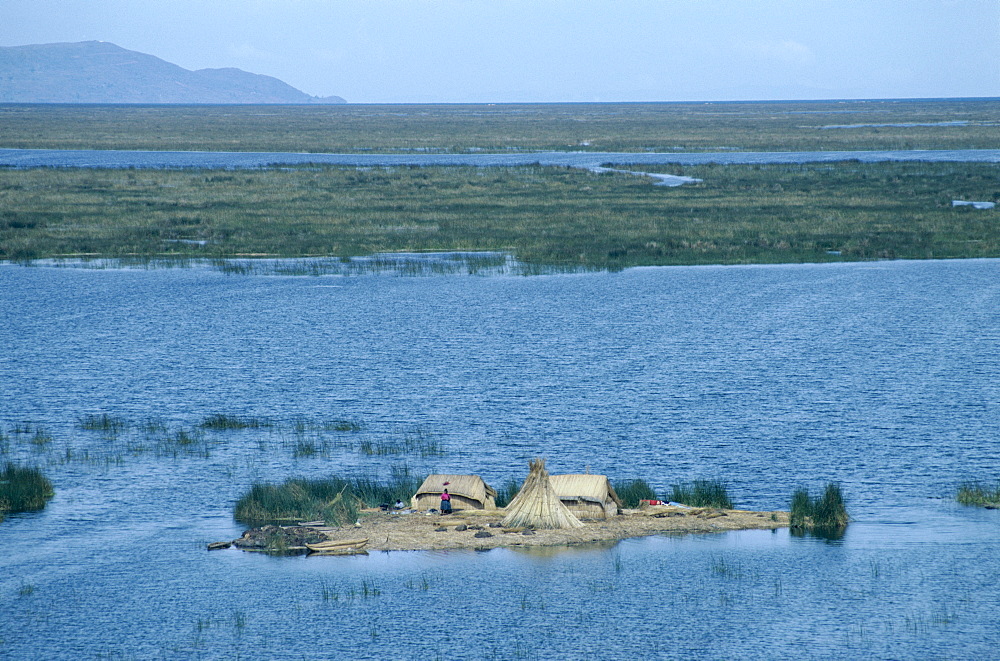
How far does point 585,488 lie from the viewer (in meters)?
28.9

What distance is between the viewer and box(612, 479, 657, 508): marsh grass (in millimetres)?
30250

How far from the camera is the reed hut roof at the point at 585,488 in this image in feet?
94.2

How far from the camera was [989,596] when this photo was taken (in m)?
24.8

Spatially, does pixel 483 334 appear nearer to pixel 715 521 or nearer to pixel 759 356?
pixel 759 356

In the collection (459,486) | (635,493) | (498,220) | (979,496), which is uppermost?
(498,220)

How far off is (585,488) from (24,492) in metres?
14.3

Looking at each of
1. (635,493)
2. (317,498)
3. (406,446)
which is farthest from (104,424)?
(635,493)

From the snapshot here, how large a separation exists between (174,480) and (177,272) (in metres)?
40.6

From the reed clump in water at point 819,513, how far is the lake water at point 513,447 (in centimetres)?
71

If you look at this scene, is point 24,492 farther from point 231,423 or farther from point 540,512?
point 540,512

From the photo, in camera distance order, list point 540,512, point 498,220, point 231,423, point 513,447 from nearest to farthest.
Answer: point 540,512 < point 513,447 < point 231,423 < point 498,220

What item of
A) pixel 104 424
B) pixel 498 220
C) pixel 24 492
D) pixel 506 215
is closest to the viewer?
pixel 24 492

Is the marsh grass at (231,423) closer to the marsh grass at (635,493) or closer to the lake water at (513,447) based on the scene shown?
the lake water at (513,447)

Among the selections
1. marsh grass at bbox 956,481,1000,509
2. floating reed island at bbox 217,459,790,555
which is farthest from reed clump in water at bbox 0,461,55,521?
marsh grass at bbox 956,481,1000,509
